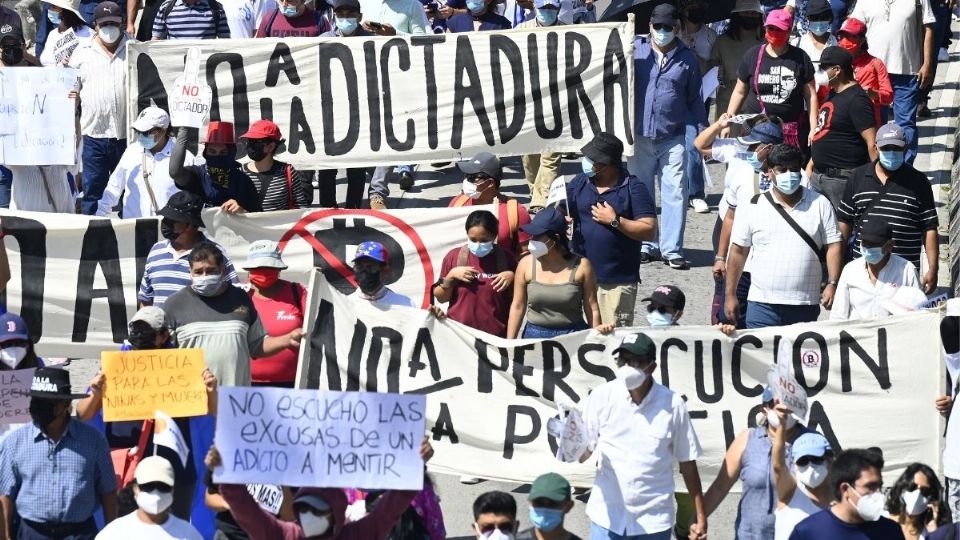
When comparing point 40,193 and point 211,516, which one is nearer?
point 211,516

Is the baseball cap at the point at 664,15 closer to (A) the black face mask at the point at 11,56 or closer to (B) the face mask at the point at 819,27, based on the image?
(B) the face mask at the point at 819,27

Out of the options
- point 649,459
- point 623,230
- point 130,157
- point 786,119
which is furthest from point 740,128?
point 649,459

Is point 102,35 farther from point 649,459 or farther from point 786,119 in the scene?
point 649,459

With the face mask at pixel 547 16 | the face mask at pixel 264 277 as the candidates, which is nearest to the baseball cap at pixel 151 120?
the face mask at pixel 264 277

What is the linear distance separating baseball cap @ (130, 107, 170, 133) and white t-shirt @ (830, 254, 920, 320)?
4623mm

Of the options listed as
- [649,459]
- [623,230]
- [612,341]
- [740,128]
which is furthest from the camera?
[740,128]

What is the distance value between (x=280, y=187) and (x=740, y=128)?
3.41 meters

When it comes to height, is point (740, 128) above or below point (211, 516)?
above

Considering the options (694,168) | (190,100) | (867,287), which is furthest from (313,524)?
(694,168)

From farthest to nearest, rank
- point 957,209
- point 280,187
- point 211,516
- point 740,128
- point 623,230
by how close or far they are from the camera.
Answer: point 957,209 < point 740,128 < point 280,187 < point 623,230 < point 211,516

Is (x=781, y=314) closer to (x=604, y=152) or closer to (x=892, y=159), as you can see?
(x=892, y=159)

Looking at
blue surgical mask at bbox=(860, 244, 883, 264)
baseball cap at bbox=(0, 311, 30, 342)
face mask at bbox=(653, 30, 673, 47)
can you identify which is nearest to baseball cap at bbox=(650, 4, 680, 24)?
face mask at bbox=(653, 30, 673, 47)

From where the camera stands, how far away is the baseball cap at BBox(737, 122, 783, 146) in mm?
13484

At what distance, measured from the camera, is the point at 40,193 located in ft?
49.2
